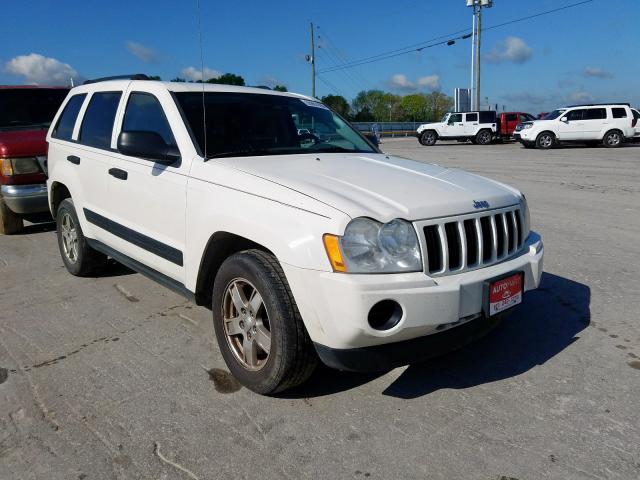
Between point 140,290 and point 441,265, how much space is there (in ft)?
10.3

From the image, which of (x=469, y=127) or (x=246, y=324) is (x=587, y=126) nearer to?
(x=469, y=127)

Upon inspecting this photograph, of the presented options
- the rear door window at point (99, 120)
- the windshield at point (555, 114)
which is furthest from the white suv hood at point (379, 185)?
the windshield at point (555, 114)

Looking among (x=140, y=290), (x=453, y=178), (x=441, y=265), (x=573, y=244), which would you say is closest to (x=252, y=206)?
(x=441, y=265)

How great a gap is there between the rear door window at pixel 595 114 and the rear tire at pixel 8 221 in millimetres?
23391

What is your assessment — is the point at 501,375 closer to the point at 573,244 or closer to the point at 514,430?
the point at 514,430

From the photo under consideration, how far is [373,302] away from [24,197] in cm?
584

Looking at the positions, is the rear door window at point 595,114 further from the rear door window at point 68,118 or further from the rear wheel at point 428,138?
the rear door window at point 68,118

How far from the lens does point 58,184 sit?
530cm

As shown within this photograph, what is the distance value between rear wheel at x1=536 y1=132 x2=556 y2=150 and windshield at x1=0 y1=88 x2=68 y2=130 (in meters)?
21.7

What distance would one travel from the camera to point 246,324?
2.99m

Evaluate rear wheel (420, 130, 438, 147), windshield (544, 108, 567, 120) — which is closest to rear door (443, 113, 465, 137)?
rear wheel (420, 130, 438, 147)

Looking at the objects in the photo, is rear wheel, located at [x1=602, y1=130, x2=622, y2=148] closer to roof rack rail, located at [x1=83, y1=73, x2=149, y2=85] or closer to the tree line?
roof rack rail, located at [x1=83, y1=73, x2=149, y2=85]

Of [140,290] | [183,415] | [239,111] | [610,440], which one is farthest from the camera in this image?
[140,290]

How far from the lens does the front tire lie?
2.66 meters
